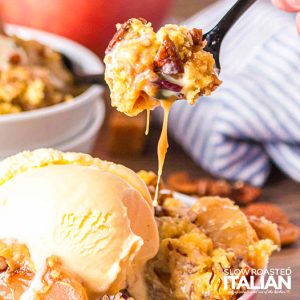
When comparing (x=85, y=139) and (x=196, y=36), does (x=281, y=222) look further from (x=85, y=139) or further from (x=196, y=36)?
(x=196, y=36)

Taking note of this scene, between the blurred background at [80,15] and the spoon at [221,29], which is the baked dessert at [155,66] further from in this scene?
the blurred background at [80,15]

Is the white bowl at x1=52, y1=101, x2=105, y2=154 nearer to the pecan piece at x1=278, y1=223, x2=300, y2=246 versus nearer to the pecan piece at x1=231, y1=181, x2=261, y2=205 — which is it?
the pecan piece at x1=231, y1=181, x2=261, y2=205

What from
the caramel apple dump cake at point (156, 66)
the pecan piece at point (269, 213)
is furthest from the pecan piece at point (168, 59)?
the pecan piece at point (269, 213)

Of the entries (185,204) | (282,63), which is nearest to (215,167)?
(282,63)

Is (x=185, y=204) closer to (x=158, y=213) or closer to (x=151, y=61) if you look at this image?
(x=158, y=213)

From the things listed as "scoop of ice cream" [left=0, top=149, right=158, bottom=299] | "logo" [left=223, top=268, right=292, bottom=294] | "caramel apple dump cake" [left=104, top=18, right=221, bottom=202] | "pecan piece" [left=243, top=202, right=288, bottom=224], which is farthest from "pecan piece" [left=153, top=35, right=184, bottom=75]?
"pecan piece" [left=243, top=202, right=288, bottom=224]

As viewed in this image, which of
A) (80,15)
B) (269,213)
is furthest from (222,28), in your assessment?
(80,15)
